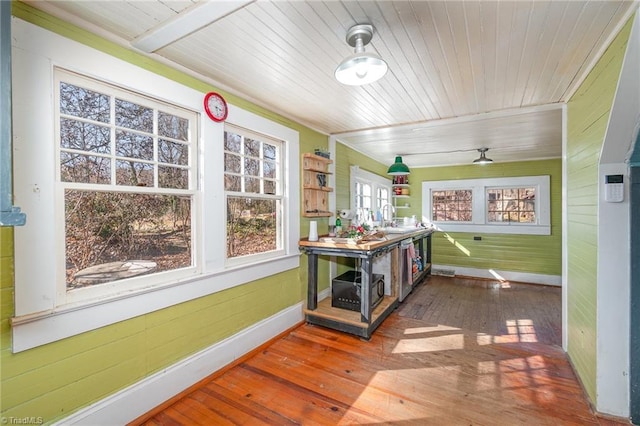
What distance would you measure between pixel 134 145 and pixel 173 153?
0.87ft

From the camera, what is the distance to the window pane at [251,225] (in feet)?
8.29

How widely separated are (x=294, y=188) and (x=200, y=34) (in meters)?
1.76

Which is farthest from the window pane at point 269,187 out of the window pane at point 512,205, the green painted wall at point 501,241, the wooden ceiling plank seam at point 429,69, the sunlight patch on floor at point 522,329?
the window pane at point 512,205

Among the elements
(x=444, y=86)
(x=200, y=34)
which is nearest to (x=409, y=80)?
(x=444, y=86)

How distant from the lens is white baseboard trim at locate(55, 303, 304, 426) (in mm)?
1594

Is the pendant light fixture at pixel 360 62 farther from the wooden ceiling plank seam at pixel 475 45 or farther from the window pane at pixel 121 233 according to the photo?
the window pane at pixel 121 233

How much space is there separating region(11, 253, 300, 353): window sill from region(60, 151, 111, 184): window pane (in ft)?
2.34

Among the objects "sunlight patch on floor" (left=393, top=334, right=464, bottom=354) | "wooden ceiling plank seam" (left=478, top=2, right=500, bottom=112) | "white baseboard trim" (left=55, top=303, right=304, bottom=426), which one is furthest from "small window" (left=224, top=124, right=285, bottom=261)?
"wooden ceiling plank seam" (left=478, top=2, right=500, bottom=112)

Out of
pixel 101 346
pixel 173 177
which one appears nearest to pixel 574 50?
pixel 173 177

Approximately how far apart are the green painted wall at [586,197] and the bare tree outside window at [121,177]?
281cm

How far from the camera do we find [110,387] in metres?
1.65

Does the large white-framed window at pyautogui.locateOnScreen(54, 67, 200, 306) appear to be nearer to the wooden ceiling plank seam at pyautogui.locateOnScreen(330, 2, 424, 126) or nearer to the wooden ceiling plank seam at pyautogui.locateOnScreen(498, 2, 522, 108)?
the wooden ceiling plank seam at pyautogui.locateOnScreen(330, 2, 424, 126)

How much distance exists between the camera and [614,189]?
171 centimetres

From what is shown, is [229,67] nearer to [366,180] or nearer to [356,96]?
[356,96]
